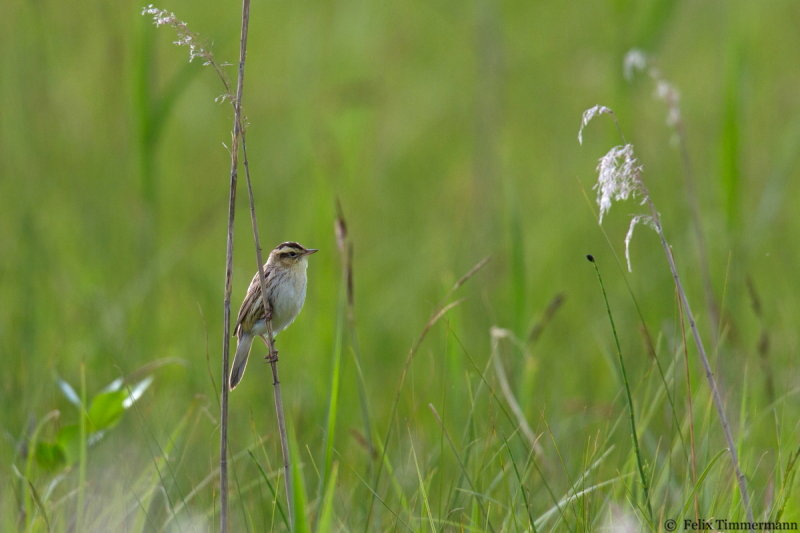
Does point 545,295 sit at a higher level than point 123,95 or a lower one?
lower

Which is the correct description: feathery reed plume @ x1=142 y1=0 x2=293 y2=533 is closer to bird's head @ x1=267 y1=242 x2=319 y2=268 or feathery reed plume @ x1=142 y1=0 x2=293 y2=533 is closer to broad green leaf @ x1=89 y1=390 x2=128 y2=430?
broad green leaf @ x1=89 y1=390 x2=128 y2=430

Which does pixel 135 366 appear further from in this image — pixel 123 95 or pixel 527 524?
pixel 123 95

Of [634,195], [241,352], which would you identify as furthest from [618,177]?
[241,352]

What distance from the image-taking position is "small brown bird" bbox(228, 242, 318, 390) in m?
2.80

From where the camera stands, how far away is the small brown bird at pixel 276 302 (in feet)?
9.18

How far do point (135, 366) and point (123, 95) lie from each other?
121 inches

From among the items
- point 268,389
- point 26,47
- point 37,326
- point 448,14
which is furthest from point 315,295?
point 448,14

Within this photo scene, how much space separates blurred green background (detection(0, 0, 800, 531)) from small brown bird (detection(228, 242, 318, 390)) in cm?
24

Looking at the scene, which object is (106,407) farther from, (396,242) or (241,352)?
(396,242)

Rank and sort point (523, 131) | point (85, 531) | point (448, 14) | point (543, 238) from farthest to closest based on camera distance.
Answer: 1. point (448, 14)
2. point (523, 131)
3. point (543, 238)
4. point (85, 531)

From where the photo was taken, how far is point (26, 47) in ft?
16.3

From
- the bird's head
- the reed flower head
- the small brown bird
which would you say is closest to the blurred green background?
the reed flower head

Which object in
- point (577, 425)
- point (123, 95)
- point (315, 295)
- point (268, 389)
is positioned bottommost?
point (577, 425)

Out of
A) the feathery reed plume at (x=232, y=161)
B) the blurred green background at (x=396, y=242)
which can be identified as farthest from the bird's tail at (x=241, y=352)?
the feathery reed plume at (x=232, y=161)
